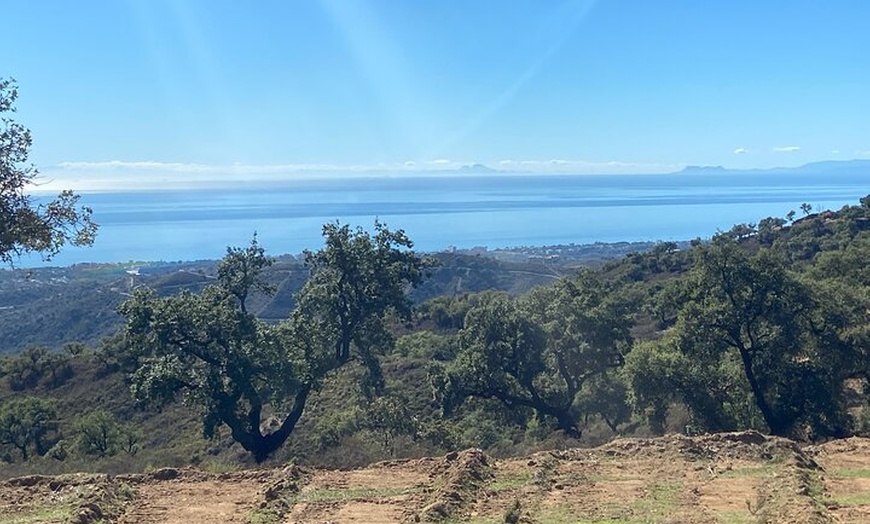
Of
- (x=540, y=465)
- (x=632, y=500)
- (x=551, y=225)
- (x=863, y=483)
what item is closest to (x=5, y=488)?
(x=540, y=465)

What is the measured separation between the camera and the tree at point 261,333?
16.4m

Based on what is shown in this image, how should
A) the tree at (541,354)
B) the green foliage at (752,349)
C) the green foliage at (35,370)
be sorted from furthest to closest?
the green foliage at (35,370)
the tree at (541,354)
the green foliage at (752,349)

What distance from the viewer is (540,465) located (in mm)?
10141

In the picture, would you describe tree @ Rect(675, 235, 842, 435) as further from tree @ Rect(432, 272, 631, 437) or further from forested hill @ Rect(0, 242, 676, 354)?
forested hill @ Rect(0, 242, 676, 354)

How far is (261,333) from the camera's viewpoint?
672 inches

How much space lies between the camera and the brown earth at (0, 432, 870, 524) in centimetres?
811

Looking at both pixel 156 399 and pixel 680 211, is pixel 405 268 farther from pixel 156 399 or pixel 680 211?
pixel 680 211

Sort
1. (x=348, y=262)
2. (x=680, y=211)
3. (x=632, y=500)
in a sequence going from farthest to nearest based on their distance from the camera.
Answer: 1. (x=680, y=211)
2. (x=348, y=262)
3. (x=632, y=500)

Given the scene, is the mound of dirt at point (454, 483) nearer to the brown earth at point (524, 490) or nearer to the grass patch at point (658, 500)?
the brown earth at point (524, 490)

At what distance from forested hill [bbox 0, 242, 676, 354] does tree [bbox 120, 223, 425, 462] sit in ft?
107

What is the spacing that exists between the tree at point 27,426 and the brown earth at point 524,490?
1606cm

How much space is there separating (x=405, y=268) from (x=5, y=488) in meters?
11.2

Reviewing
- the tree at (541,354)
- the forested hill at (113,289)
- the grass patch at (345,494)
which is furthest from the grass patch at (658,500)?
the forested hill at (113,289)

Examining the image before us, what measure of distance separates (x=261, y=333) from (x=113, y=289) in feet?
208
